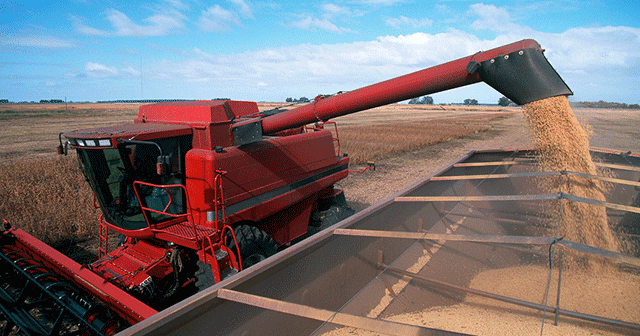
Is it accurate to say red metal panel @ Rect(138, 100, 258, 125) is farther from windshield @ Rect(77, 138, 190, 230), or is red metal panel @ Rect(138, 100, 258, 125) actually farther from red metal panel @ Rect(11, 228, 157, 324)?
red metal panel @ Rect(11, 228, 157, 324)

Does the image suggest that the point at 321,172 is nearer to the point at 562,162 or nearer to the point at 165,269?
the point at 165,269

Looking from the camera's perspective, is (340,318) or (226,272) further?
(226,272)

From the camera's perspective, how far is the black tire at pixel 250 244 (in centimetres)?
357

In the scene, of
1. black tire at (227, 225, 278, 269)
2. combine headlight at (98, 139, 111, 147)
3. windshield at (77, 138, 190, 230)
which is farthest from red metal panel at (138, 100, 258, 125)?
black tire at (227, 225, 278, 269)

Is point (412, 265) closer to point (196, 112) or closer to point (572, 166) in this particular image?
point (572, 166)

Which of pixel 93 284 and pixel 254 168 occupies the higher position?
pixel 254 168

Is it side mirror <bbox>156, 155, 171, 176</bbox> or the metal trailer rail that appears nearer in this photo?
the metal trailer rail

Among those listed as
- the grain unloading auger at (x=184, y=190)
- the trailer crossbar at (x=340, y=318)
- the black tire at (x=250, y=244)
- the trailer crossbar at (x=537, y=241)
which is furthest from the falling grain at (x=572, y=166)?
the black tire at (x=250, y=244)

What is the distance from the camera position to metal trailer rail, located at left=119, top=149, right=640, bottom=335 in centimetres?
189

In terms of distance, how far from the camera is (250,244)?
11.9 feet

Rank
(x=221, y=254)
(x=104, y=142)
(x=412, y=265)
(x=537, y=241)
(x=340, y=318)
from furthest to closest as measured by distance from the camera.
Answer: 1. (x=412, y=265)
2. (x=221, y=254)
3. (x=104, y=142)
4. (x=537, y=241)
5. (x=340, y=318)

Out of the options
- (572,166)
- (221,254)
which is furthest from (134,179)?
(572,166)

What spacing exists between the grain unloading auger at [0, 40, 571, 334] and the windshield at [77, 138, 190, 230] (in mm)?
10

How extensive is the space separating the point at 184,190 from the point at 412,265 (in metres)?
2.97
